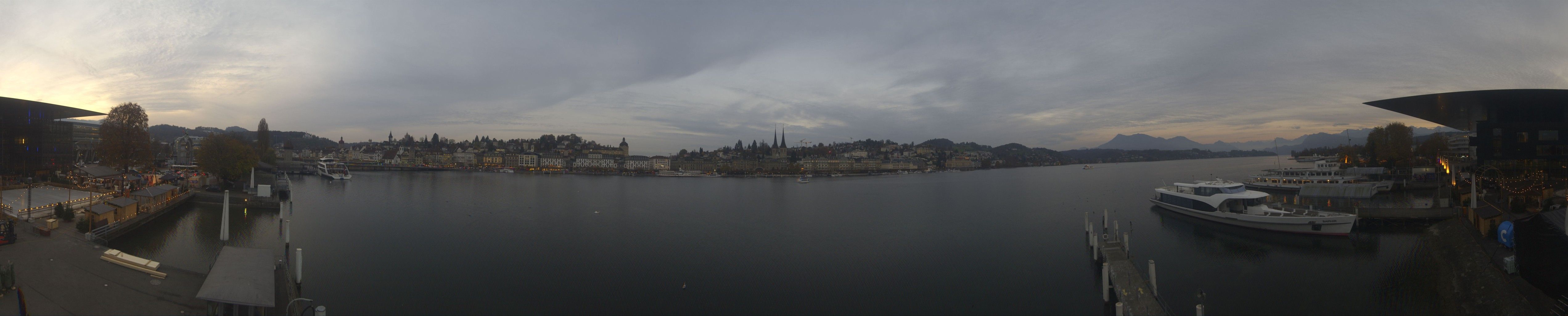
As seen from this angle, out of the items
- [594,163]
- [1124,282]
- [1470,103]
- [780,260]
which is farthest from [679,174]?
[1470,103]

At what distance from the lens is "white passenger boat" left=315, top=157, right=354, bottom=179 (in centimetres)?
4000

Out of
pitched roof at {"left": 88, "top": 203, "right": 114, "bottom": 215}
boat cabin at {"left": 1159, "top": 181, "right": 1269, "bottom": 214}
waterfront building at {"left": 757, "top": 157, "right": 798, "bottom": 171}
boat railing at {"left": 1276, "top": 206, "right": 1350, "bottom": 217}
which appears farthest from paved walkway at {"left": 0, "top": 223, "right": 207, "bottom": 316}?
waterfront building at {"left": 757, "top": 157, "right": 798, "bottom": 171}

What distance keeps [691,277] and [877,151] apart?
101835mm

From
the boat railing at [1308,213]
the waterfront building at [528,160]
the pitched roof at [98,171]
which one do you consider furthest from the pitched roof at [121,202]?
Result: the waterfront building at [528,160]

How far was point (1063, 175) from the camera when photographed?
54.8 metres

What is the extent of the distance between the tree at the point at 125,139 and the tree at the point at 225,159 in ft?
6.46

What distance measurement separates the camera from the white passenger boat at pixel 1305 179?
23.0 m

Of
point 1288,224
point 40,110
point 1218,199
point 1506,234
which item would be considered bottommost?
point 1288,224

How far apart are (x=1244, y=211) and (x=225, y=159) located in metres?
40.5

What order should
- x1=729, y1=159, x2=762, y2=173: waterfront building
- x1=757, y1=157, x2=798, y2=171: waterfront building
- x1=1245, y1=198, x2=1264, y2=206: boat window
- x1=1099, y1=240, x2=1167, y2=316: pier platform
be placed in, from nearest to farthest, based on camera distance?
x1=1099, y1=240, x2=1167, y2=316: pier platform
x1=1245, y1=198, x2=1264, y2=206: boat window
x1=757, y1=157, x2=798, y2=171: waterfront building
x1=729, y1=159, x2=762, y2=173: waterfront building

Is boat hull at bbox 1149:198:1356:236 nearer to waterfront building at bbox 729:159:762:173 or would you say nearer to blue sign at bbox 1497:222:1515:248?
blue sign at bbox 1497:222:1515:248

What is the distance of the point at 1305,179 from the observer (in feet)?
81.1

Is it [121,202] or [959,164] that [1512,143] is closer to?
[121,202]

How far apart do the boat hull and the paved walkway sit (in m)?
20.6
